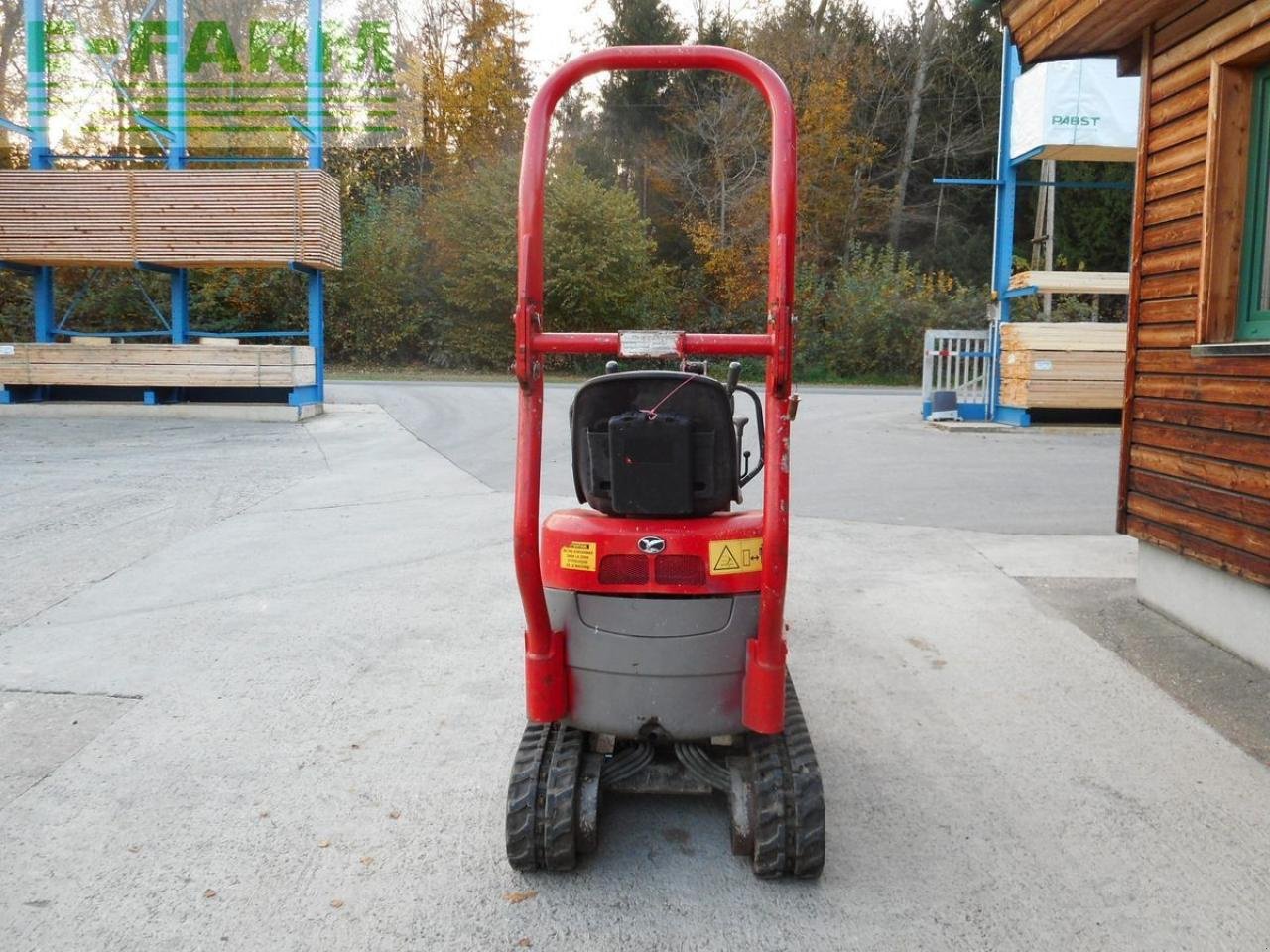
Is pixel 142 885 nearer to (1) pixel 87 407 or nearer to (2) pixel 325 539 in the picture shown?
(2) pixel 325 539

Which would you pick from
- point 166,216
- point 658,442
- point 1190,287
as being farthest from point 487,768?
point 166,216

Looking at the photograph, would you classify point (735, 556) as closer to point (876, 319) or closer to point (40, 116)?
point (40, 116)

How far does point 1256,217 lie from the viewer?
5.50m

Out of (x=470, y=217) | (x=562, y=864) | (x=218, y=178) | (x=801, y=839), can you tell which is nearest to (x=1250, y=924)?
(x=801, y=839)

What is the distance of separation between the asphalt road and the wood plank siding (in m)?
2.64

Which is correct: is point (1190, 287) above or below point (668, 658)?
above

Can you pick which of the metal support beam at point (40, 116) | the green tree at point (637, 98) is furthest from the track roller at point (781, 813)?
the green tree at point (637, 98)

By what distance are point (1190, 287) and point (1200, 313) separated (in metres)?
0.26

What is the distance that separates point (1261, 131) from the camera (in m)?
5.43

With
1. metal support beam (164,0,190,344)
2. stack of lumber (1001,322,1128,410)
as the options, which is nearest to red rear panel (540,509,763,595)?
stack of lumber (1001,322,1128,410)

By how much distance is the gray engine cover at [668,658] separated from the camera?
10.2ft

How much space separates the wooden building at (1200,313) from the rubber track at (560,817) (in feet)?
12.1

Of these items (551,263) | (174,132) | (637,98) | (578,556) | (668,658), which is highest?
(637,98)

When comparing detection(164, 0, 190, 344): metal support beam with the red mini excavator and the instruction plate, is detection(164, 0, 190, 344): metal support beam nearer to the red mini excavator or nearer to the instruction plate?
the red mini excavator
